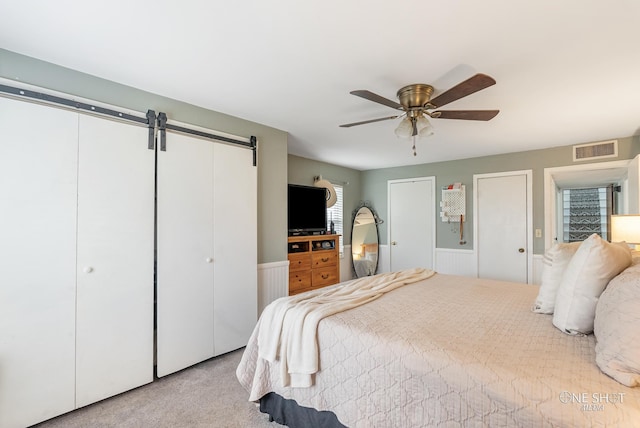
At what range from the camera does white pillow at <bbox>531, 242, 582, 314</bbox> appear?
5.71 feet

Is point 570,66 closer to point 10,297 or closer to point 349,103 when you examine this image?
point 349,103

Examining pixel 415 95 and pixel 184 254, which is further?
pixel 184 254

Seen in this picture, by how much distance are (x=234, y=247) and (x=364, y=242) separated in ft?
10.8

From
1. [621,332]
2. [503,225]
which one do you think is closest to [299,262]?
[503,225]

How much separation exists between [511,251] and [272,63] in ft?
13.9

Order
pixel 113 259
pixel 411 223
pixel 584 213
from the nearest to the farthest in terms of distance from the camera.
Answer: pixel 113 259 < pixel 411 223 < pixel 584 213

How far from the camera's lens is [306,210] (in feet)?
14.3

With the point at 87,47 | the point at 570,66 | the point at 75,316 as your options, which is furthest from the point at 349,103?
the point at 75,316

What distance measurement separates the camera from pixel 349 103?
105 inches

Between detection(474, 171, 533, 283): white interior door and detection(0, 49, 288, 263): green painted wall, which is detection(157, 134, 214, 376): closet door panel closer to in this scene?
detection(0, 49, 288, 263): green painted wall

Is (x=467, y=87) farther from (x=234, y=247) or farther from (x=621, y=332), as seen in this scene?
(x=234, y=247)

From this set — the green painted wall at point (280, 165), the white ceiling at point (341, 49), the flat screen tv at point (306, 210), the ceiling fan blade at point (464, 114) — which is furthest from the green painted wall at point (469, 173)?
the ceiling fan blade at point (464, 114)

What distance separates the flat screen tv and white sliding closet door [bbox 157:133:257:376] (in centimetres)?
111

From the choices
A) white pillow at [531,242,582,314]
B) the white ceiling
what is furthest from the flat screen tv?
white pillow at [531,242,582,314]
